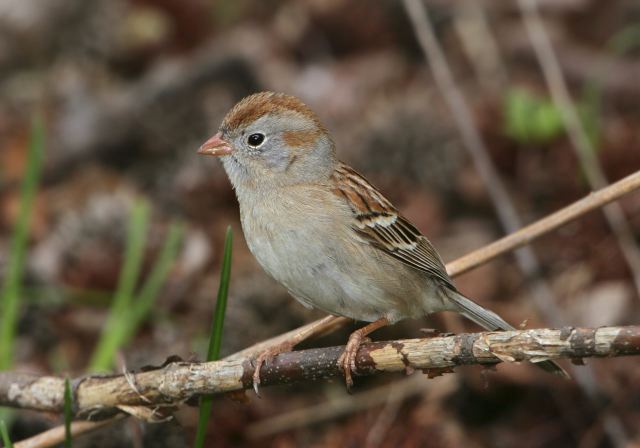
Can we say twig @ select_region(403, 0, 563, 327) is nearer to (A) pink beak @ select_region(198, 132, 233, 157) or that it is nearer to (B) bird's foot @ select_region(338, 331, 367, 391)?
(A) pink beak @ select_region(198, 132, 233, 157)

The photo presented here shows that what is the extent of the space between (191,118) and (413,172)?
1.60 meters

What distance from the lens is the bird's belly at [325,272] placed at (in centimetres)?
311

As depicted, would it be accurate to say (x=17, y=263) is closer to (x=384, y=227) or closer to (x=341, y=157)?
(x=384, y=227)

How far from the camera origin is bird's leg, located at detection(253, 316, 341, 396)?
276 centimetres

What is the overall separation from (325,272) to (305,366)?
1.60 ft

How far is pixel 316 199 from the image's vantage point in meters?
3.33

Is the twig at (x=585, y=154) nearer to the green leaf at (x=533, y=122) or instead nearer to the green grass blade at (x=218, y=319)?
the green leaf at (x=533, y=122)

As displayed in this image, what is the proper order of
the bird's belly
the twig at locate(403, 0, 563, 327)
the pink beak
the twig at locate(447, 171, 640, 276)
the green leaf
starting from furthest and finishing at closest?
the green leaf
the twig at locate(403, 0, 563, 327)
the pink beak
the bird's belly
the twig at locate(447, 171, 640, 276)

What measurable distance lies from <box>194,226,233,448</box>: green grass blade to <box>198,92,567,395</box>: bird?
24 cm

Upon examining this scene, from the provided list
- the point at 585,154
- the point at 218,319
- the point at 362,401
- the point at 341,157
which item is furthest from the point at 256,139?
the point at 341,157

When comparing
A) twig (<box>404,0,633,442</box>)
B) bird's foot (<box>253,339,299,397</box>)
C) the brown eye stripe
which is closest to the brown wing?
the brown eye stripe

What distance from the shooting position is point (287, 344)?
305 centimetres

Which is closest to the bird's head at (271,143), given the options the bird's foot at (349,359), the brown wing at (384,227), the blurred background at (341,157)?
the brown wing at (384,227)

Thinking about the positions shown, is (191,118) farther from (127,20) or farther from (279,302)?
(279,302)
